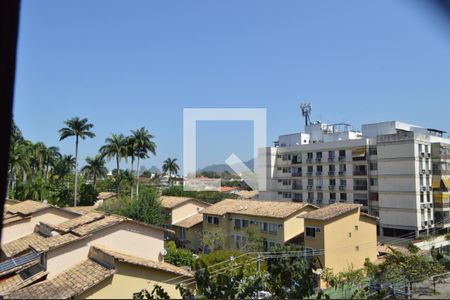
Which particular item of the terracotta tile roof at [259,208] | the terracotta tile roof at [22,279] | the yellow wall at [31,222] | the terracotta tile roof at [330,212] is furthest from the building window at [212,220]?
the terracotta tile roof at [22,279]

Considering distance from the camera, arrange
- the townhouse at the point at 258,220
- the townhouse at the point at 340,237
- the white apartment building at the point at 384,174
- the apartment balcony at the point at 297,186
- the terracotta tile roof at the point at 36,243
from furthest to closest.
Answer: the apartment balcony at the point at 297,186, the white apartment building at the point at 384,174, the townhouse at the point at 258,220, the townhouse at the point at 340,237, the terracotta tile roof at the point at 36,243

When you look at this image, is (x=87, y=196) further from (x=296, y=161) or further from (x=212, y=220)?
(x=296, y=161)

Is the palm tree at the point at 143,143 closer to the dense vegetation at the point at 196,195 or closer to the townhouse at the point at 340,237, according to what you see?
the dense vegetation at the point at 196,195

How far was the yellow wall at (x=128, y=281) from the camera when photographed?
386 inches

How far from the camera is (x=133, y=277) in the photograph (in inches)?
410

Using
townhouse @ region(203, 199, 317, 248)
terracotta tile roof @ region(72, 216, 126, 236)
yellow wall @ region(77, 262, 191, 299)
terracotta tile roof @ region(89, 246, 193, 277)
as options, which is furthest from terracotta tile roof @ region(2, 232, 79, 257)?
townhouse @ region(203, 199, 317, 248)

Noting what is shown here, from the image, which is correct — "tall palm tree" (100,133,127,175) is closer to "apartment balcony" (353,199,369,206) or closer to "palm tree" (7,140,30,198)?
"palm tree" (7,140,30,198)

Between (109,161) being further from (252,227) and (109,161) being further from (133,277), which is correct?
(133,277)

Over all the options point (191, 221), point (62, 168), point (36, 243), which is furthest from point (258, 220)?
point (62, 168)

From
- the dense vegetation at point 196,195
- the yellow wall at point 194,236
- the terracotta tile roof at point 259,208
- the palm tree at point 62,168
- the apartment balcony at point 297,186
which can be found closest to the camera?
the terracotta tile roof at point 259,208

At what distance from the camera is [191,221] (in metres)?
31.2

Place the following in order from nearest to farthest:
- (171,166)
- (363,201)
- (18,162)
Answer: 1. (18,162)
2. (363,201)
3. (171,166)

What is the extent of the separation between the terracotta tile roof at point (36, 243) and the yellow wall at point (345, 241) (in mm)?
13616

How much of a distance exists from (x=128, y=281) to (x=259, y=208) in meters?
17.4
